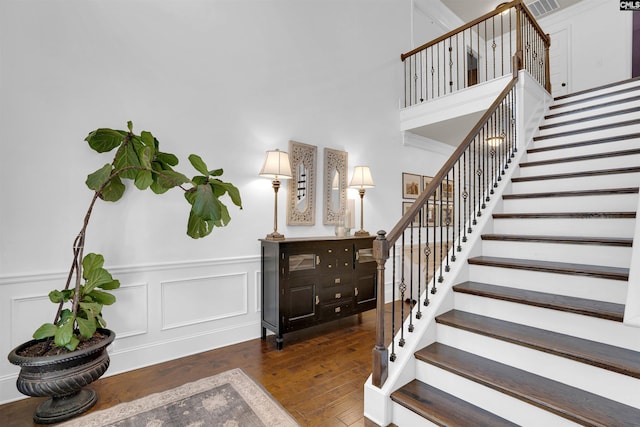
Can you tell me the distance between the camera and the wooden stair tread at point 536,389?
1.29 metres

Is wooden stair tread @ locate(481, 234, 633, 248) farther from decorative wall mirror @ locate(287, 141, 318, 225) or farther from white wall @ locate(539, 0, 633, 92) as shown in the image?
white wall @ locate(539, 0, 633, 92)

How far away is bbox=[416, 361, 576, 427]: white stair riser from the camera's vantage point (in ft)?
4.66

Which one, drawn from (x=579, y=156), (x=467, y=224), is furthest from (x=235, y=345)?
(x=579, y=156)

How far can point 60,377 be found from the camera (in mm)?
1854

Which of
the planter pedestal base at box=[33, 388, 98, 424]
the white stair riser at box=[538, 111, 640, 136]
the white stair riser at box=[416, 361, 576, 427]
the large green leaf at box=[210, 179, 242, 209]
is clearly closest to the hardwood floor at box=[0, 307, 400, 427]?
the planter pedestal base at box=[33, 388, 98, 424]

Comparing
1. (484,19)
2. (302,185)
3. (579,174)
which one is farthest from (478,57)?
(302,185)

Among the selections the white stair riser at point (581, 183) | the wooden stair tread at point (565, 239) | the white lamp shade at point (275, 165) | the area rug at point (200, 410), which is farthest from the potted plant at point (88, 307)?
the white stair riser at point (581, 183)

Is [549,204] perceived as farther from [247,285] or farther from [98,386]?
[98,386]

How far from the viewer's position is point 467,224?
104 inches

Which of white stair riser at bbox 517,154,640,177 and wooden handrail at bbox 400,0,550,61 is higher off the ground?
wooden handrail at bbox 400,0,550,61

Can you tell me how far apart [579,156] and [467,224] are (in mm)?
1310

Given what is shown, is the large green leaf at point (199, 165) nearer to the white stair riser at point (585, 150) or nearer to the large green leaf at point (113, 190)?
the large green leaf at point (113, 190)

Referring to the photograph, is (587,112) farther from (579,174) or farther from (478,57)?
(478,57)

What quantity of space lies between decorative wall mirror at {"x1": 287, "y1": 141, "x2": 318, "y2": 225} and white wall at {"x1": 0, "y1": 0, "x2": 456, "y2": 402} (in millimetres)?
109
